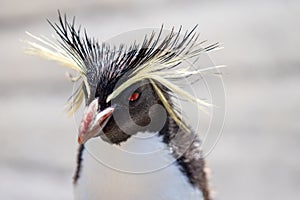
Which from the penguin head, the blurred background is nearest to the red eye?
the penguin head

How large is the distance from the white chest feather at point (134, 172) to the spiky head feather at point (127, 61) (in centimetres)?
6

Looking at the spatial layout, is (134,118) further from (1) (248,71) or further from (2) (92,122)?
(1) (248,71)

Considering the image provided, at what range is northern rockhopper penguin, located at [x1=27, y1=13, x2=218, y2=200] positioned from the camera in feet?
1.97

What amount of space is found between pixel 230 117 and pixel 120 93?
730 millimetres

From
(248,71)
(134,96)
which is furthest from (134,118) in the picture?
(248,71)

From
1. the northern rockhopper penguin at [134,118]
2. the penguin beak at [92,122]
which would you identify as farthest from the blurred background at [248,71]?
the penguin beak at [92,122]

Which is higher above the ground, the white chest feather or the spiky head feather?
the spiky head feather

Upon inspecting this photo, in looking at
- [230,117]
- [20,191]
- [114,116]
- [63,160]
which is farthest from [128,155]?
[20,191]

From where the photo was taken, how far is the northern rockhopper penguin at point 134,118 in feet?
1.97

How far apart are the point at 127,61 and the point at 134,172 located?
143 mm

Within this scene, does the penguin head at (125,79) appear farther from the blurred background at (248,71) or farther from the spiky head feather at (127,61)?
the blurred background at (248,71)

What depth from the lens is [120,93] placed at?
60 cm

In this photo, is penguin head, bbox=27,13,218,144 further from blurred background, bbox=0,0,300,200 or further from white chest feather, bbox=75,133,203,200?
blurred background, bbox=0,0,300,200

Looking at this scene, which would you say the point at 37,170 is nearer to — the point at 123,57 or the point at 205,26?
the point at 205,26
